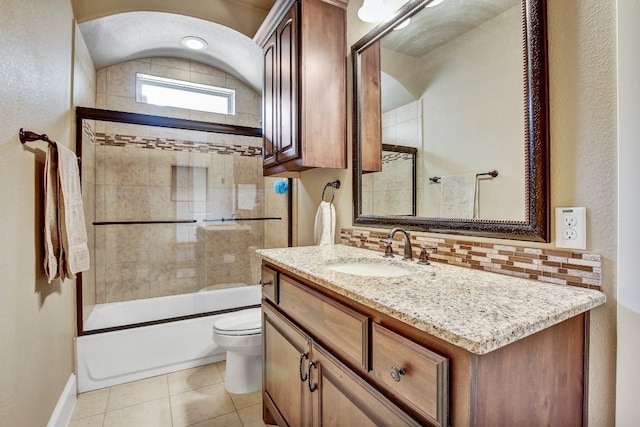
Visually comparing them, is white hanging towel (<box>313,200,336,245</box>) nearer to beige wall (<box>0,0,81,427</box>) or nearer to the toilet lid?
the toilet lid

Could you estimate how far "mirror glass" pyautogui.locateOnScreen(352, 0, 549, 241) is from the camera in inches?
38.4

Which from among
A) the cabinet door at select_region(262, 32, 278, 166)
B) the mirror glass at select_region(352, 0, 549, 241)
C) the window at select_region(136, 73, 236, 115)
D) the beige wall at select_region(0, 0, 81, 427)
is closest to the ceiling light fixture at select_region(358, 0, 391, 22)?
the mirror glass at select_region(352, 0, 549, 241)

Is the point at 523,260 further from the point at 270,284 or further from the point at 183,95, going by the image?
the point at 183,95

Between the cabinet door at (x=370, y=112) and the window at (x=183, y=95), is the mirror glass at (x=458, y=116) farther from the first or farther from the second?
the window at (x=183, y=95)

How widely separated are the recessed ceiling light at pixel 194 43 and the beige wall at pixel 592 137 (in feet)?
8.50

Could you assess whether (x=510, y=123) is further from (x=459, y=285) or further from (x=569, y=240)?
(x=459, y=285)

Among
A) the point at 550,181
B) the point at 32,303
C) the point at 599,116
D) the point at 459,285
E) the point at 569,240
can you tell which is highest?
the point at 599,116

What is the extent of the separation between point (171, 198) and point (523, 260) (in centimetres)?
295

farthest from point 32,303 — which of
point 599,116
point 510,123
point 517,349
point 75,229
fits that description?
point 599,116

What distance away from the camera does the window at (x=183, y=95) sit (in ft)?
9.63

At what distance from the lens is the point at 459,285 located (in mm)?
921

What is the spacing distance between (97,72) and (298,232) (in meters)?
2.28

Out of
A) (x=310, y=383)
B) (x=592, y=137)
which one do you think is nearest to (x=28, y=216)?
(x=310, y=383)

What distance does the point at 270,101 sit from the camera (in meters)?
2.04
